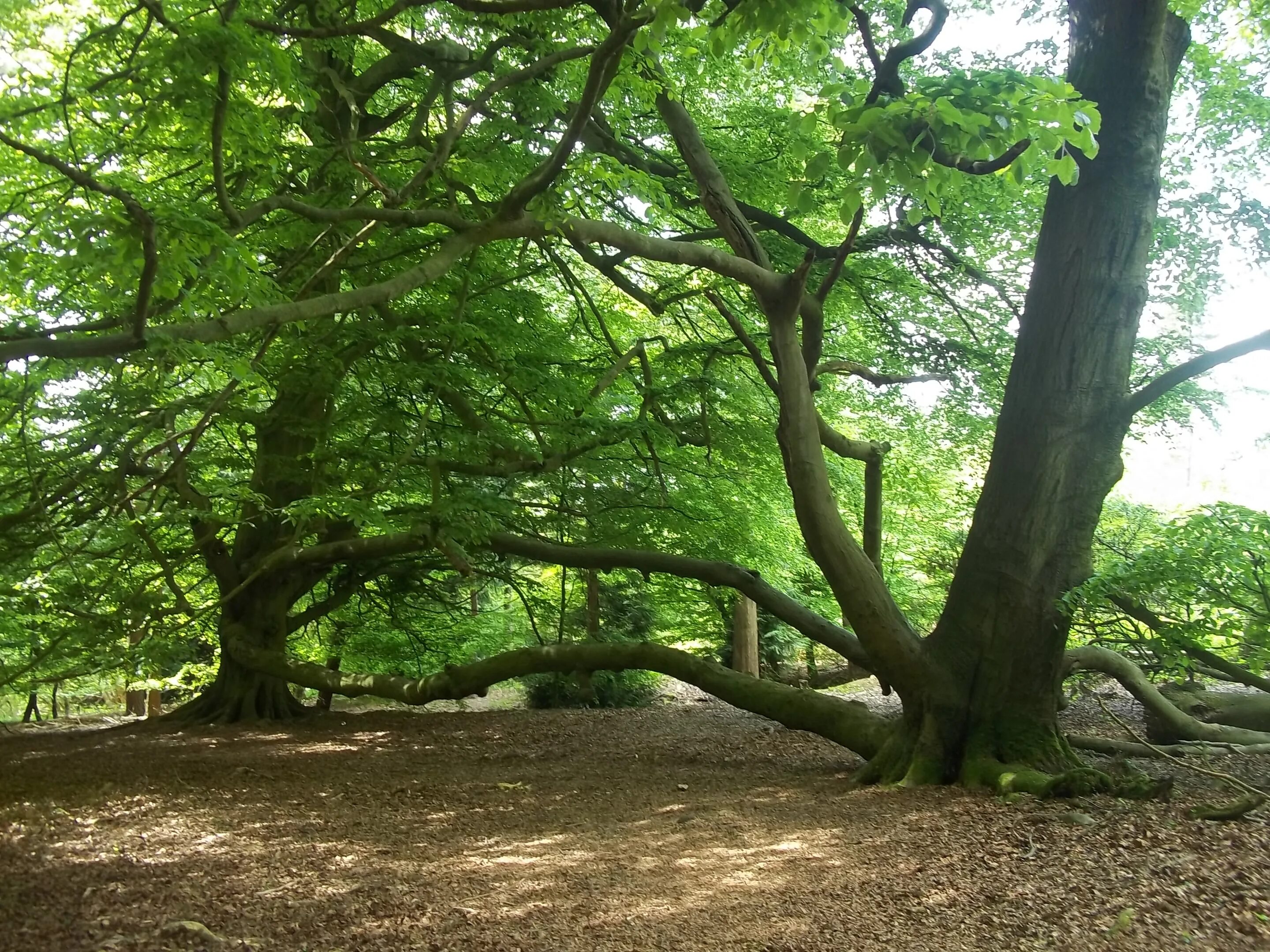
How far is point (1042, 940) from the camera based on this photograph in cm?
320

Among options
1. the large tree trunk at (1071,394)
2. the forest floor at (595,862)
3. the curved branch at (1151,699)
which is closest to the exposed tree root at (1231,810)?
the forest floor at (595,862)

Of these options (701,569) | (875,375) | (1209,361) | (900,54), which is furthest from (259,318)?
(875,375)

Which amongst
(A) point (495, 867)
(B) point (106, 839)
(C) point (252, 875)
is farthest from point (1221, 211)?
(B) point (106, 839)

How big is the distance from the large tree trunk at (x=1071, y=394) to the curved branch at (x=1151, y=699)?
3.10ft

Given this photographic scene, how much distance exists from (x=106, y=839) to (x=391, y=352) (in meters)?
5.14

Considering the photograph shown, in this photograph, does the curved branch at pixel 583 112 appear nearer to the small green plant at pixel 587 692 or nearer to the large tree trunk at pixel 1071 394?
the large tree trunk at pixel 1071 394

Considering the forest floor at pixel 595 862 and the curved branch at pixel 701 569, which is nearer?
the forest floor at pixel 595 862

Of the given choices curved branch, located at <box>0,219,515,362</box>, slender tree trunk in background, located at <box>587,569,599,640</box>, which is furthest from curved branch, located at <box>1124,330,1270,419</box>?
slender tree trunk in background, located at <box>587,569,599,640</box>

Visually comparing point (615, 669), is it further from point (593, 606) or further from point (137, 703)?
point (137, 703)

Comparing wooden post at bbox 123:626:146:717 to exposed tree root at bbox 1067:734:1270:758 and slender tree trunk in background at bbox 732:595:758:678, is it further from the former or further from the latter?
exposed tree root at bbox 1067:734:1270:758

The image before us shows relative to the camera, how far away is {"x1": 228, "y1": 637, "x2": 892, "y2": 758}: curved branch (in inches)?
286

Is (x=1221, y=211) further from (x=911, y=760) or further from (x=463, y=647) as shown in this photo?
(x=463, y=647)

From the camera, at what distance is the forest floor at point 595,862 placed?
11.2 feet

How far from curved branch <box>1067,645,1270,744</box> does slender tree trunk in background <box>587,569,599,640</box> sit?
7042mm
